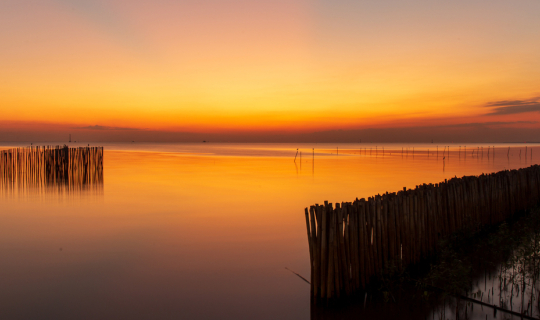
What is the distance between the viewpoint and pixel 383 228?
17.9 ft

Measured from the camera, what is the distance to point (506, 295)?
16.7 feet

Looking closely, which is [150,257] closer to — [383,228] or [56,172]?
[383,228]

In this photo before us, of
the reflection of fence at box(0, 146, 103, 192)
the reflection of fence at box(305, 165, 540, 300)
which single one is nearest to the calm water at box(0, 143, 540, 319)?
the reflection of fence at box(305, 165, 540, 300)

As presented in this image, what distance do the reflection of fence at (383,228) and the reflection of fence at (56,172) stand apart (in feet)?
50.7

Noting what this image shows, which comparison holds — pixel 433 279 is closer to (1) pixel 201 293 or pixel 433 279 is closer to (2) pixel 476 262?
(2) pixel 476 262

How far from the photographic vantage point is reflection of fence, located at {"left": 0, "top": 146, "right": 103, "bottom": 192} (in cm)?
1744

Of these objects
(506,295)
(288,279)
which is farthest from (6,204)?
(506,295)

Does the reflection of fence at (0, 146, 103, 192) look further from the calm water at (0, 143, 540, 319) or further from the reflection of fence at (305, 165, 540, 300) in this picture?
the reflection of fence at (305, 165, 540, 300)

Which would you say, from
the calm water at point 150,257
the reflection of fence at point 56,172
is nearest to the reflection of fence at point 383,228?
the calm water at point 150,257

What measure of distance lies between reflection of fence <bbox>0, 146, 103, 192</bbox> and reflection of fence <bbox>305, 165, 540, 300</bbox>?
1545 centimetres

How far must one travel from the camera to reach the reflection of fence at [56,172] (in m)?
17.4

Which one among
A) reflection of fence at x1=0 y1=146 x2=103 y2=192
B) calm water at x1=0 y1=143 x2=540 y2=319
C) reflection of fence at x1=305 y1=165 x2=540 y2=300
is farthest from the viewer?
reflection of fence at x1=0 y1=146 x2=103 y2=192

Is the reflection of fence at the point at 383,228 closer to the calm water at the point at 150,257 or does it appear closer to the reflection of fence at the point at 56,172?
the calm water at the point at 150,257

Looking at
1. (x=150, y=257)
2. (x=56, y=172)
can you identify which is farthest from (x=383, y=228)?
(x=56, y=172)
